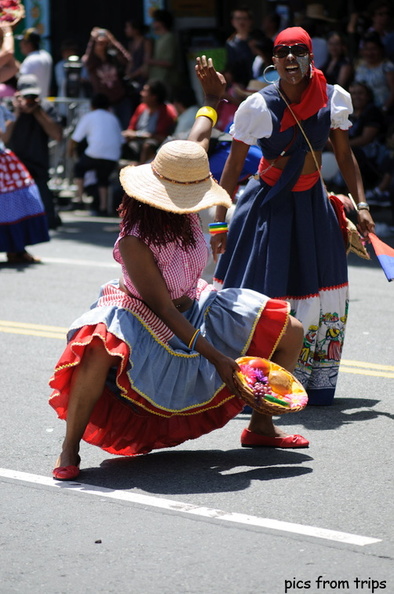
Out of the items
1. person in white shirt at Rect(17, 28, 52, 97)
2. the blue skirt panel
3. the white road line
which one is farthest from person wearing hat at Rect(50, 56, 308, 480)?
person in white shirt at Rect(17, 28, 52, 97)

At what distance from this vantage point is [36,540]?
180 inches

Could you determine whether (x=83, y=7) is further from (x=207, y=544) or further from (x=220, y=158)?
(x=207, y=544)

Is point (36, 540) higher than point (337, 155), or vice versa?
point (337, 155)

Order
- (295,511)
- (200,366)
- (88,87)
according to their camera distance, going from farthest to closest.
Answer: (88,87)
(200,366)
(295,511)

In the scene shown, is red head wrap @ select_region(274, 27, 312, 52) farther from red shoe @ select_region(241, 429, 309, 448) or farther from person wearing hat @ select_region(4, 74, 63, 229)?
person wearing hat @ select_region(4, 74, 63, 229)

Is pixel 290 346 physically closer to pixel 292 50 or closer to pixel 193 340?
pixel 193 340

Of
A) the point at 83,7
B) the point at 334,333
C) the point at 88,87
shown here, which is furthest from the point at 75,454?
the point at 83,7

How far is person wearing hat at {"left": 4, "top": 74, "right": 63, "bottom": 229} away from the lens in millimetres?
14055

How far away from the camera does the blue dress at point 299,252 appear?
255 inches

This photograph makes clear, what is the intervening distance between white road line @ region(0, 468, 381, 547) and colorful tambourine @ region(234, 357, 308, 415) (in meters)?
0.52

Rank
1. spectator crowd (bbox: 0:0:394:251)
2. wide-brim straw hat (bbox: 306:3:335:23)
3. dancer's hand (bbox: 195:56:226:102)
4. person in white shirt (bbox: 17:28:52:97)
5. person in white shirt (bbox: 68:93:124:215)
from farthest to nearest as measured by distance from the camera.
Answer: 1. person in white shirt (bbox: 17:28:52:97)
2. wide-brim straw hat (bbox: 306:3:335:23)
3. person in white shirt (bbox: 68:93:124:215)
4. spectator crowd (bbox: 0:0:394:251)
5. dancer's hand (bbox: 195:56:226:102)

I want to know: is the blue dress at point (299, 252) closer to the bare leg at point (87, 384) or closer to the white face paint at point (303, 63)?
the white face paint at point (303, 63)

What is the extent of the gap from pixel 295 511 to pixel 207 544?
53 cm

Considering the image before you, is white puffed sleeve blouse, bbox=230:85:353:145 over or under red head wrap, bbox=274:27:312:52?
under
